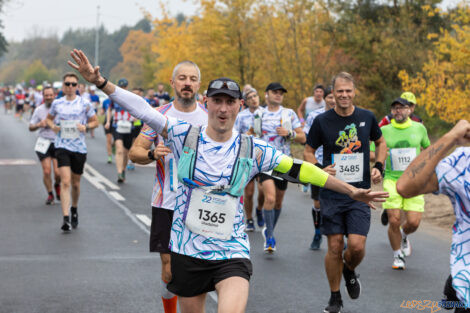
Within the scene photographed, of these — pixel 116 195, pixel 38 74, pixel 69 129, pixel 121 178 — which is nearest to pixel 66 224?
pixel 69 129

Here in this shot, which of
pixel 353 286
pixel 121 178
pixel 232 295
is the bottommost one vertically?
pixel 121 178

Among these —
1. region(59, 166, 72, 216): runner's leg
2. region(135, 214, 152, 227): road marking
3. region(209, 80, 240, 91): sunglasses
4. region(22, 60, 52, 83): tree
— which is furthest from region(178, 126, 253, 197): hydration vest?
region(22, 60, 52, 83): tree

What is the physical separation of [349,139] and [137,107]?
301cm

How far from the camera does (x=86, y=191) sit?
15.0m

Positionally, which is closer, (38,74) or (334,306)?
(334,306)

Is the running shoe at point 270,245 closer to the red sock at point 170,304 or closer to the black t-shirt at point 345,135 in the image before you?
the black t-shirt at point 345,135

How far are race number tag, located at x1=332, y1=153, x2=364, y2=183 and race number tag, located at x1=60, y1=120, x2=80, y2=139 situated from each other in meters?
5.07

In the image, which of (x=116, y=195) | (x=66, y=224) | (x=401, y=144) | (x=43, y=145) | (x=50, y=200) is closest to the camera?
(x=401, y=144)

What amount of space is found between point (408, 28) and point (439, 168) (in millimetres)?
25132

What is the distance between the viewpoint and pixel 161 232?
5883 mm

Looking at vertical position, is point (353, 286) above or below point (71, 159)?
below

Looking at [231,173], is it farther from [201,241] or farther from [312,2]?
[312,2]

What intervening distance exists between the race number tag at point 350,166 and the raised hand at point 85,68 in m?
3.12

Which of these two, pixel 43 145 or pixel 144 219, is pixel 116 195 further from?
pixel 144 219
